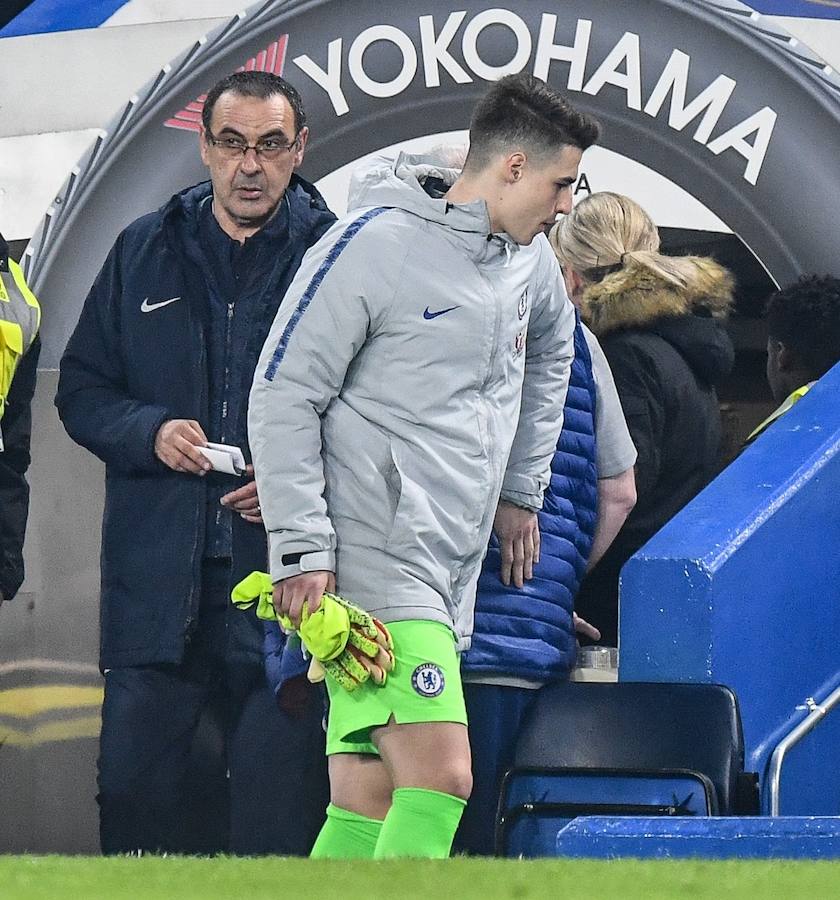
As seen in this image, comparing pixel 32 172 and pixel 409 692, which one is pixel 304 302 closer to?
pixel 409 692

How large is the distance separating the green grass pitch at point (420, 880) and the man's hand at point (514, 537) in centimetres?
122

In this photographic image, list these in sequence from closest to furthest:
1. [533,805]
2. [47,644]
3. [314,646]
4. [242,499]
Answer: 1. [314,646]
2. [533,805]
3. [242,499]
4. [47,644]

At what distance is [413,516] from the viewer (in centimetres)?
309

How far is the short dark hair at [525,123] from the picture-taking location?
Answer: 3.28 meters

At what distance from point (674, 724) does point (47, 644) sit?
5.33ft

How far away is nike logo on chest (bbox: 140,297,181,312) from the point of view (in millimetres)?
3918

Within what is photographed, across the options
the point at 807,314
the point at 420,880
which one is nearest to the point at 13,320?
the point at 807,314

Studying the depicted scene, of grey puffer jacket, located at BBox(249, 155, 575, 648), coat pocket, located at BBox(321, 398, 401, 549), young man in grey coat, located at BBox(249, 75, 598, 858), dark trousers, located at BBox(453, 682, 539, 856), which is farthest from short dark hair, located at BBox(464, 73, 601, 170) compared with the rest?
dark trousers, located at BBox(453, 682, 539, 856)

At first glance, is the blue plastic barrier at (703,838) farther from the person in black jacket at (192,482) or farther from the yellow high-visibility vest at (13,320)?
the yellow high-visibility vest at (13,320)

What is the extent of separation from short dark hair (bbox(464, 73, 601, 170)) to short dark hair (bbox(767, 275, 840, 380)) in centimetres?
109

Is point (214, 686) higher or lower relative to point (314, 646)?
lower

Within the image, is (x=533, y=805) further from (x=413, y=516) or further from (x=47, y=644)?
(x=47, y=644)

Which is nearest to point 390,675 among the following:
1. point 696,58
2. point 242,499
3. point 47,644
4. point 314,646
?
point 314,646

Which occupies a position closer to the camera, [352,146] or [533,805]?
[533,805]
